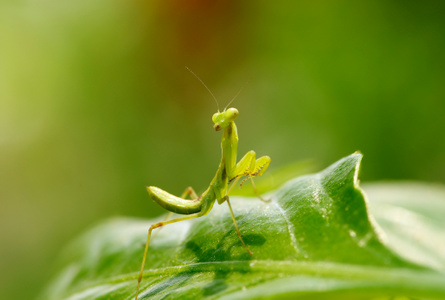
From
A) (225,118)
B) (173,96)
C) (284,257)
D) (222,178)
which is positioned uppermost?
(173,96)

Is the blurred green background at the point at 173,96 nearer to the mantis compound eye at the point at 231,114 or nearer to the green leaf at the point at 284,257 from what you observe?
the mantis compound eye at the point at 231,114

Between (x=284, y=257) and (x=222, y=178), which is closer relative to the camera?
(x=284, y=257)

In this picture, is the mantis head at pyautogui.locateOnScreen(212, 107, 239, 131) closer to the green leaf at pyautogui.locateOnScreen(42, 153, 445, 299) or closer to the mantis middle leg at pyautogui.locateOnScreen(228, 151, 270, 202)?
the mantis middle leg at pyautogui.locateOnScreen(228, 151, 270, 202)

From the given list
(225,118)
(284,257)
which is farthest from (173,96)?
(284,257)

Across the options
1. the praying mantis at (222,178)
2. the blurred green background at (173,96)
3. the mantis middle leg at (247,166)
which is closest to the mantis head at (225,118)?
the praying mantis at (222,178)

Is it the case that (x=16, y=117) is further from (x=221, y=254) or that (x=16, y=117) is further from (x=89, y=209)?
(x=221, y=254)

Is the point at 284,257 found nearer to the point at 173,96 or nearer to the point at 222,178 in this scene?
the point at 222,178
